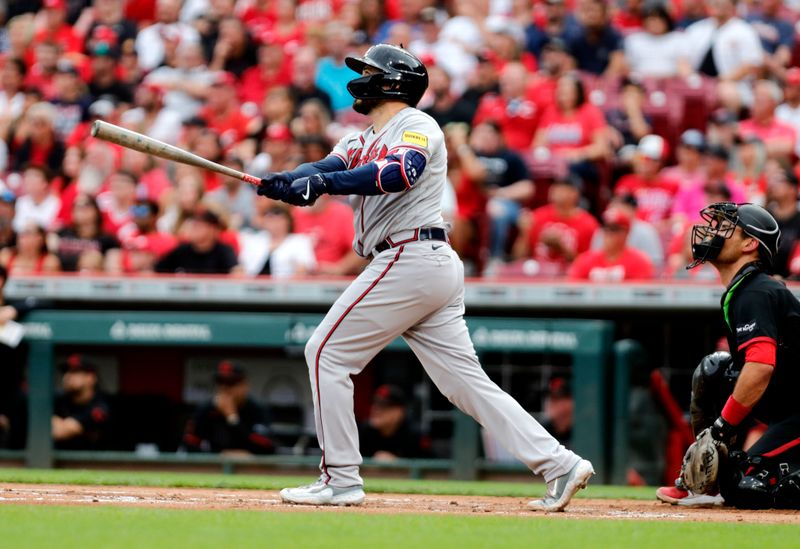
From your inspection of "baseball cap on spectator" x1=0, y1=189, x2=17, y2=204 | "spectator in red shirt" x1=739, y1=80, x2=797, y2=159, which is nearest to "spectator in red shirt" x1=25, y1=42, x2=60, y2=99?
"baseball cap on spectator" x1=0, y1=189, x2=17, y2=204

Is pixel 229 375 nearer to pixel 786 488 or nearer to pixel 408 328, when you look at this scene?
pixel 408 328

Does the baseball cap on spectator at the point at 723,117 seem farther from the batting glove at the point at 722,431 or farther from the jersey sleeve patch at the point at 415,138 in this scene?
the jersey sleeve patch at the point at 415,138

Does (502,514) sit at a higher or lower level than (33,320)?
lower

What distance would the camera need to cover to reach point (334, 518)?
516 cm

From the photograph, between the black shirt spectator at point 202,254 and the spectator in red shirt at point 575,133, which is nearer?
the black shirt spectator at point 202,254

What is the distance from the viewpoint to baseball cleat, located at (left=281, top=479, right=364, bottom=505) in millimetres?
5730

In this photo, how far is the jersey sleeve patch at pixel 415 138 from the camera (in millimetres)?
5609

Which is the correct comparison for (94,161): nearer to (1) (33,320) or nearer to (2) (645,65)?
(1) (33,320)

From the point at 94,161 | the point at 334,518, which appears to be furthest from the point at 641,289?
the point at 94,161

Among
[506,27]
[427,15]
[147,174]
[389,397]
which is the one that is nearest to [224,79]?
[147,174]

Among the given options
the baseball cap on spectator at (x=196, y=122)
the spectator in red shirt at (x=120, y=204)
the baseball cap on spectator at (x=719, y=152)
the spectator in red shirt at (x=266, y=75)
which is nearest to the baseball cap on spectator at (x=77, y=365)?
the spectator in red shirt at (x=120, y=204)

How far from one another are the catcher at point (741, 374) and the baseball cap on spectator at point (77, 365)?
466cm

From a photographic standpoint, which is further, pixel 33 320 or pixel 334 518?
pixel 33 320

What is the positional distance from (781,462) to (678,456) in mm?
2962
